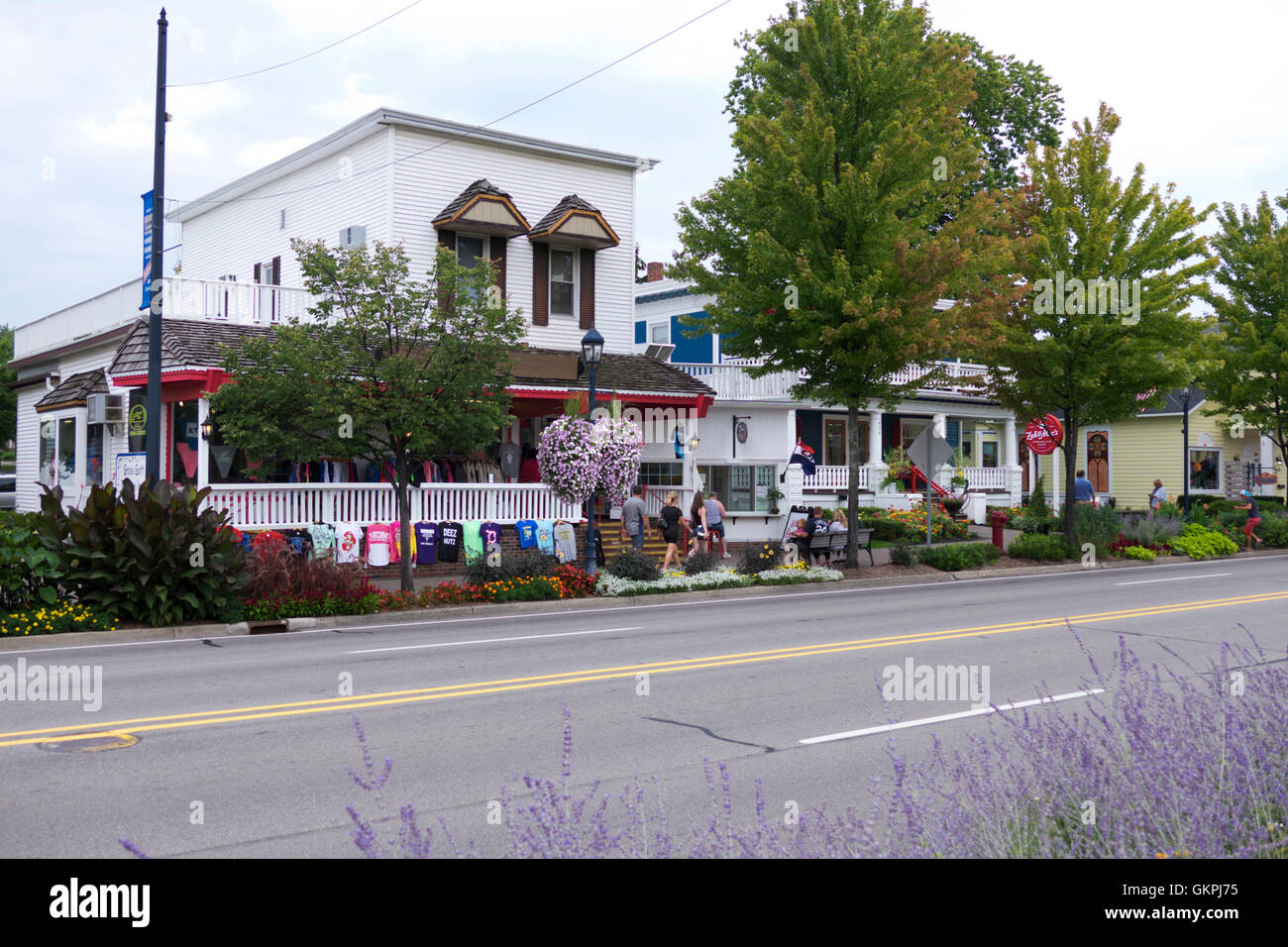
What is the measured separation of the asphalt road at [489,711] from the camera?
6227 mm

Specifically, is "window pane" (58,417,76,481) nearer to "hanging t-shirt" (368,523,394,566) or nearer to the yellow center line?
"hanging t-shirt" (368,523,394,566)

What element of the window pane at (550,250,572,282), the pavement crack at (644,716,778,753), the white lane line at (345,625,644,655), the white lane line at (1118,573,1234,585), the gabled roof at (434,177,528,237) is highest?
the gabled roof at (434,177,528,237)

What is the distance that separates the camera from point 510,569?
1903 cm

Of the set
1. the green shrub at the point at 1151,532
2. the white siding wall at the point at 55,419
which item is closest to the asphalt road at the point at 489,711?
the white siding wall at the point at 55,419

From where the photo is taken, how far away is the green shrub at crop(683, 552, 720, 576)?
2088 cm

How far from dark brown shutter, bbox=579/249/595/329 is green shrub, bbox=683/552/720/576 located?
860 centimetres

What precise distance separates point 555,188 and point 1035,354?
12226 mm

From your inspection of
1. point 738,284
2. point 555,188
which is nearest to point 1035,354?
point 738,284

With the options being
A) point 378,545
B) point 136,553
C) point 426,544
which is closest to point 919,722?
point 136,553

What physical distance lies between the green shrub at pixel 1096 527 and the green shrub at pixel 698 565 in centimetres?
1137

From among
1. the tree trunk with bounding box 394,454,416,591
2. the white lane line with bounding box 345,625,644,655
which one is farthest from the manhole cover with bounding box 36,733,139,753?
the tree trunk with bounding box 394,454,416,591

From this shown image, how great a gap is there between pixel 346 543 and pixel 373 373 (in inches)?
167

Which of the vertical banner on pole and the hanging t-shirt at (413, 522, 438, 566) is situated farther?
the hanging t-shirt at (413, 522, 438, 566)

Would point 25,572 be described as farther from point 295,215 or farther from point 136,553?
point 295,215
